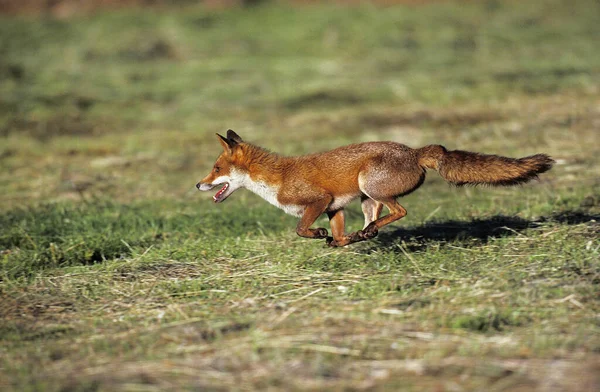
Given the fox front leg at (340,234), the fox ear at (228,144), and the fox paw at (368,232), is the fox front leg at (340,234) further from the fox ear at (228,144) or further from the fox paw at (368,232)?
the fox ear at (228,144)

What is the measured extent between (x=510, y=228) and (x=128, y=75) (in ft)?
43.6

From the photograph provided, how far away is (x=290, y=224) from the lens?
29.9 feet

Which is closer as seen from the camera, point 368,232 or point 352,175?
point 368,232

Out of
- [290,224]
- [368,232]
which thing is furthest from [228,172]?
[368,232]

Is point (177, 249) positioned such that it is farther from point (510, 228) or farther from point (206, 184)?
point (510, 228)

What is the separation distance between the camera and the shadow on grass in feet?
25.5

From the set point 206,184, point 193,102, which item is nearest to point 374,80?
point 193,102

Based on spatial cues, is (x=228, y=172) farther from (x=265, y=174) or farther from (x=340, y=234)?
(x=340, y=234)

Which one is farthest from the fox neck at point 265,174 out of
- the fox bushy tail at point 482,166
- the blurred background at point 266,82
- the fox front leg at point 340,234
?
the blurred background at point 266,82

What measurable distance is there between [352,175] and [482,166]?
3.95ft

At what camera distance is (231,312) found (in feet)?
19.8

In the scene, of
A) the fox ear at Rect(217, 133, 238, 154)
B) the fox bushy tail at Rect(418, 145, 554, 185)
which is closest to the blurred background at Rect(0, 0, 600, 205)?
the fox ear at Rect(217, 133, 238, 154)

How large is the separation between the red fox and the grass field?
38 centimetres

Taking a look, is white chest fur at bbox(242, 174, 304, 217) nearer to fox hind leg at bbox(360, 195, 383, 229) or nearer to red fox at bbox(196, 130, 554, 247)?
red fox at bbox(196, 130, 554, 247)
